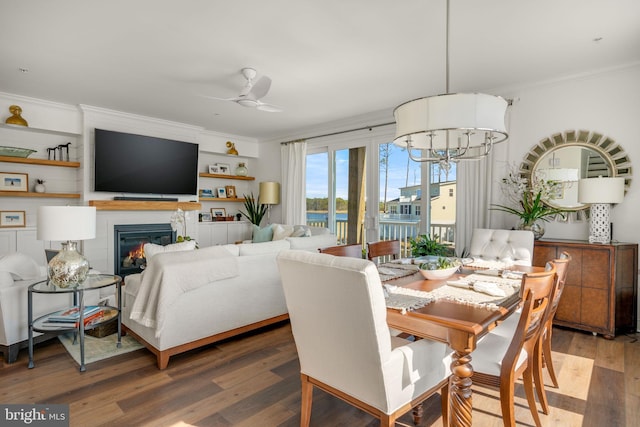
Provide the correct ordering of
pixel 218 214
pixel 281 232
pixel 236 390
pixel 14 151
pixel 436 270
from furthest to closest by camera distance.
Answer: pixel 218 214 → pixel 281 232 → pixel 14 151 → pixel 236 390 → pixel 436 270

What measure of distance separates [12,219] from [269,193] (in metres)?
3.68

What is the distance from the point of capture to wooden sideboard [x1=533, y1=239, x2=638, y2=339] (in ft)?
9.93

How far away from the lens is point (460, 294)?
71.7 inches

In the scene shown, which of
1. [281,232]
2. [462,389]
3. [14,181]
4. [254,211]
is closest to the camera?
[462,389]

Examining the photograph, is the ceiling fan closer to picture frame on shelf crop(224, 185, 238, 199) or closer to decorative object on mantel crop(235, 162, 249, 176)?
decorative object on mantel crop(235, 162, 249, 176)

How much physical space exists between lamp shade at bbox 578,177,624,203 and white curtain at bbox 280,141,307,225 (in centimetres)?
408

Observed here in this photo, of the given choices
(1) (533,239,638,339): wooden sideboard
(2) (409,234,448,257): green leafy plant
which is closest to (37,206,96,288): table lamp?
(2) (409,234,448,257): green leafy plant

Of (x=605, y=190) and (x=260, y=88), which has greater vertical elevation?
(x=260, y=88)

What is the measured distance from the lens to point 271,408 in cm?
203

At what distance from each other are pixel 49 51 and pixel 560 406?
189 inches

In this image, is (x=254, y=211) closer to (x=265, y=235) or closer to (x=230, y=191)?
(x=230, y=191)

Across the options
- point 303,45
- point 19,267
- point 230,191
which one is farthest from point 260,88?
point 230,191

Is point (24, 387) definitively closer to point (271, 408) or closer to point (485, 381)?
point (271, 408)

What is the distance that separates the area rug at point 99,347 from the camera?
8.73 feet
